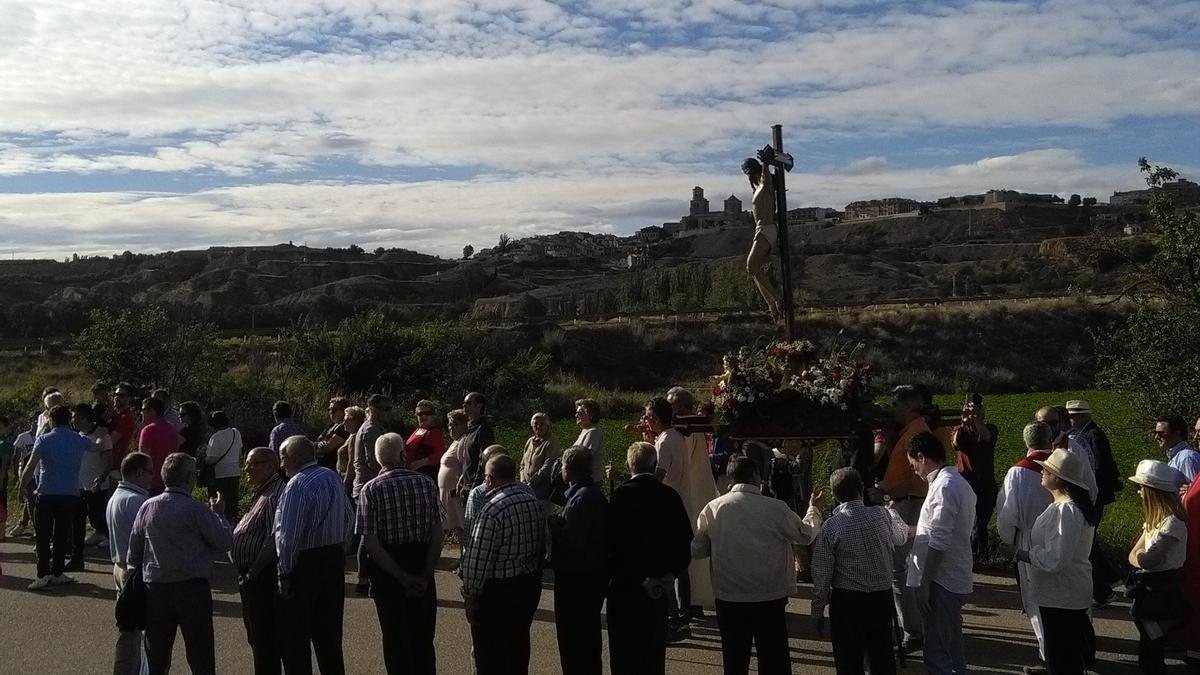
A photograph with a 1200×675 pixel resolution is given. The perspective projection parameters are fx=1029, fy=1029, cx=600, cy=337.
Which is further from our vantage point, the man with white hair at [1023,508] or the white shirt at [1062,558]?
the man with white hair at [1023,508]

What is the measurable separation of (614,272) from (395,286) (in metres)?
30.3

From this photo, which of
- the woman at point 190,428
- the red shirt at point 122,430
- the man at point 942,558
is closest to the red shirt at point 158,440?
the woman at point 190,428

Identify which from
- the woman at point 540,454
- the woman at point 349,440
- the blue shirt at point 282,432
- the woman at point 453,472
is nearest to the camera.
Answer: the woman at point 540,454

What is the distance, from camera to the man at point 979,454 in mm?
9586

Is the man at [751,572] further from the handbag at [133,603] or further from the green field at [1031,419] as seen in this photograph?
the green field at [1031,419]

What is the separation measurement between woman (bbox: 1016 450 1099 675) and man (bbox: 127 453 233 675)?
5107mm

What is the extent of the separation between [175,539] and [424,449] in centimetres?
389

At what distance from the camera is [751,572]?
6.30m

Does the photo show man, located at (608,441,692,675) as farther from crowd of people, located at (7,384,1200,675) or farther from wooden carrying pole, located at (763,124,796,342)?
wooden carrying pole, located at (763,124,796,342)

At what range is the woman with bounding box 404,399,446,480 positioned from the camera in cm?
1016

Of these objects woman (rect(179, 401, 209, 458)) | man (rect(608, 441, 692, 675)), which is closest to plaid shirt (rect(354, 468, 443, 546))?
man (rect(608, 441, 692, 675))

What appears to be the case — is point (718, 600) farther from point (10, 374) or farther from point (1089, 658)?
point (10, 374)

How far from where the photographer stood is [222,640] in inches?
332

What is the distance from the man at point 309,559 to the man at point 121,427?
597 centimetres
